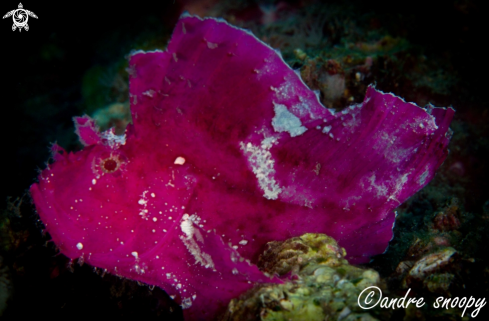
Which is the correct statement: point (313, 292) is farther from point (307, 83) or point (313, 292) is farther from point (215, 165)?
point (307, 83)

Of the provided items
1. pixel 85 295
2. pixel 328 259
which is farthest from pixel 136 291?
pixel 328 259

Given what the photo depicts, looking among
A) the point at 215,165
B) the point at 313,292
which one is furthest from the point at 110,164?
the point at 313,292

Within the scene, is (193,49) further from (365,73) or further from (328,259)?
(365,73)

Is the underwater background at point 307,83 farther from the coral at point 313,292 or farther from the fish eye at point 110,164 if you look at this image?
the fish eye at point 110,164

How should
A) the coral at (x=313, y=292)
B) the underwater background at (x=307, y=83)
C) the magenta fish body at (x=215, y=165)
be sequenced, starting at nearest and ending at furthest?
the coral at (x=313, y=292) < the magenta fish body at (x=215, y=165) < the underwater background at (x=307, y=83)

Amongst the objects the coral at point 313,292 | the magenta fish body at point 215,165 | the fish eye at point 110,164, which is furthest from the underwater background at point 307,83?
the fish eye at point 110,164

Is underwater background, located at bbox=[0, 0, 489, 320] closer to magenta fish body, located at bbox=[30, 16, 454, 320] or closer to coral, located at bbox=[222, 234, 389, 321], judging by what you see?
coral, located at bbox=[222, 234, 389, 321]

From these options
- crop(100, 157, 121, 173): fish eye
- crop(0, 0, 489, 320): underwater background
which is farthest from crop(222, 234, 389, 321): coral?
crop(100, 157, 121, 173): fish eye
